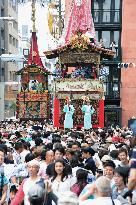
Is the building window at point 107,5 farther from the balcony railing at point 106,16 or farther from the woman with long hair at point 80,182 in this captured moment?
the woman with long hair at point 80,182

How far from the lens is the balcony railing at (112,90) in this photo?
52750 mm

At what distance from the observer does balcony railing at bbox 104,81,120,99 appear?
52.8m

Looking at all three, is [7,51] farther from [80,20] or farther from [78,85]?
[78,85]

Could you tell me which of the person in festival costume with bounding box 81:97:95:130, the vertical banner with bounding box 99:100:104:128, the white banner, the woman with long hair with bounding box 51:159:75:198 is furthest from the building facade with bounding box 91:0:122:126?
the woman with long hair with bounding box 51:159:75:198

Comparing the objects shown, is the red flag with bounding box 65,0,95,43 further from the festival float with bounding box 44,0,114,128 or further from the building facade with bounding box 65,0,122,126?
the building facade with bounding box 65,0,122,126

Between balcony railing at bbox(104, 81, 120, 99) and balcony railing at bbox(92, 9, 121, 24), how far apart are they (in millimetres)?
4709

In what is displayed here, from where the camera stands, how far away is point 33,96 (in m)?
48.3

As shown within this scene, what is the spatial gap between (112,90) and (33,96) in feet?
25.0

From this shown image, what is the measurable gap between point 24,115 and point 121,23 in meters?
10.7

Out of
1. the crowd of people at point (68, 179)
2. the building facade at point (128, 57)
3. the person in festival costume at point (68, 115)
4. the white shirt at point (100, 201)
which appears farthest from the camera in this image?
the building facade at point (128, 57)

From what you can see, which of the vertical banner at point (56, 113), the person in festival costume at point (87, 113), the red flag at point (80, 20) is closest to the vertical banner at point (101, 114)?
the person in festival costume at point (87, 113)

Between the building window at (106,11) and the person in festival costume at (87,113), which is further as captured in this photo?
the building window at (106,11)

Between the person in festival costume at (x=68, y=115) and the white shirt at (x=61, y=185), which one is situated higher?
the white shirt at (x=61, y=185)

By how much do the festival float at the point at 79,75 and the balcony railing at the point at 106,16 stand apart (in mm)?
11632
